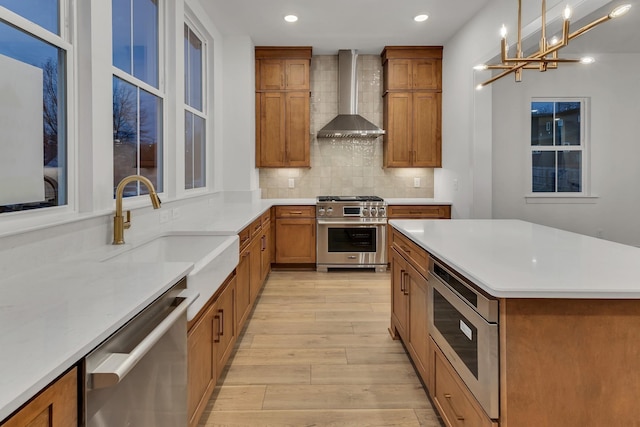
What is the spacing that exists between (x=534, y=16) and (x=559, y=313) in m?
2.78

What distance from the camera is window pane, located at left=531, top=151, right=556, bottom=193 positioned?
5715 millimetres

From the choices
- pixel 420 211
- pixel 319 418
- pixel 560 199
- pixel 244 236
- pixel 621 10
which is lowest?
pixel 319 418

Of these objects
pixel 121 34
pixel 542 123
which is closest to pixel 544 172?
pixel 542 123

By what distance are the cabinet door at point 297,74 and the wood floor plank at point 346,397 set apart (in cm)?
407

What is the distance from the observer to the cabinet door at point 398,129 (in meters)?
5.37

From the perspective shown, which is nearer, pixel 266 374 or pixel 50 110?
pixel 50 110

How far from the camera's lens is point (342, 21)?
446cm

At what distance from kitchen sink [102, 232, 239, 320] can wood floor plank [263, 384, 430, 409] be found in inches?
28.6

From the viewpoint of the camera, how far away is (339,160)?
577 centimetres

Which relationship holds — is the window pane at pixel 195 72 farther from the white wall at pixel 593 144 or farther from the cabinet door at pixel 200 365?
the white wall at pixel 593 144

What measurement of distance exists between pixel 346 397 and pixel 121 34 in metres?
2.60

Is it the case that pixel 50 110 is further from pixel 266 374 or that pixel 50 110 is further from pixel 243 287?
pixel 266 374

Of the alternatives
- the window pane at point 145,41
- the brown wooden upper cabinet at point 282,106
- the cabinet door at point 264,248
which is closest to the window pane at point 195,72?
the window pane at point 145,41

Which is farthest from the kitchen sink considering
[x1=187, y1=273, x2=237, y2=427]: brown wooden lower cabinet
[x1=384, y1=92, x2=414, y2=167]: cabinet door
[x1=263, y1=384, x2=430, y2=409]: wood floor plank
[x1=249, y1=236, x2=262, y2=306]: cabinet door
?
[x1=384, y1=92, x2=414, y2=167]: cabinet door
